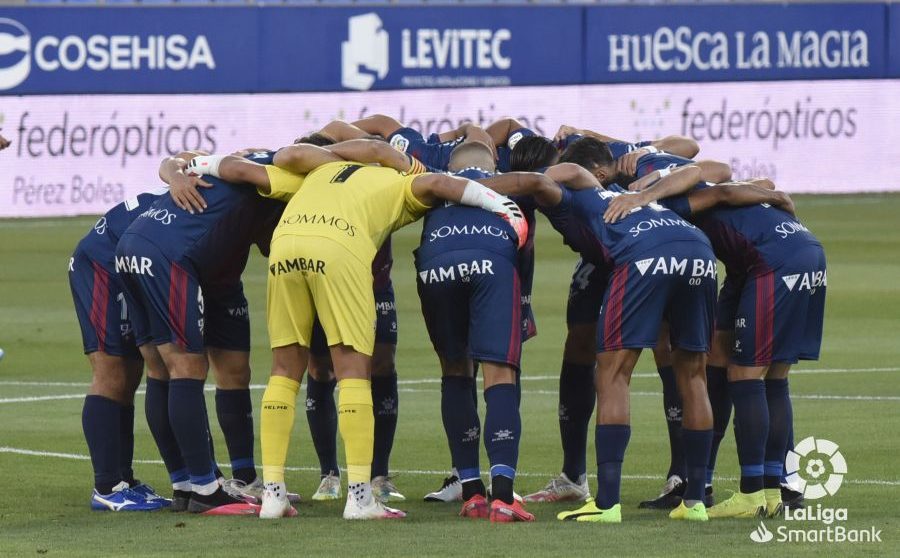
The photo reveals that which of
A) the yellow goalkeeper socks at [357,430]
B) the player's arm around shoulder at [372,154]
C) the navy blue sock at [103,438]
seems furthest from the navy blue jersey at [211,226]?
the yellow goalkeeper socks at [357,430]

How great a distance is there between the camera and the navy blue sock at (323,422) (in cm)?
1046

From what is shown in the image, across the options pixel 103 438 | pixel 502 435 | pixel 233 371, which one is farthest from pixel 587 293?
pixel 103 438

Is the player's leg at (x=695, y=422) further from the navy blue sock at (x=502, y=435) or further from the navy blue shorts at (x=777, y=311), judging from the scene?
the navy blue sock at (x=502, y=435)

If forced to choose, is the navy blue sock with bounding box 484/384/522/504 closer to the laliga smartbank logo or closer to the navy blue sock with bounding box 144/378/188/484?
the laliga smartbank logo

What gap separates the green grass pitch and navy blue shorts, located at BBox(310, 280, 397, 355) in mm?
872

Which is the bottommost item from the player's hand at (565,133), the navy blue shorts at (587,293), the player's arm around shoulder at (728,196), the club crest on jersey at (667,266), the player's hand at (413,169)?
the navy blue shorts at (587,293)

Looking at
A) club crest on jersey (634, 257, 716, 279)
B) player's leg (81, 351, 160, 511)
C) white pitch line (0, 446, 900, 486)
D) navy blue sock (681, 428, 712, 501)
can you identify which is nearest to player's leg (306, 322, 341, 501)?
white pitch line (0, 446, 900, 486)

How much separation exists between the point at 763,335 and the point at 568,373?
146 cm

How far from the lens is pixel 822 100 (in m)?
35.8

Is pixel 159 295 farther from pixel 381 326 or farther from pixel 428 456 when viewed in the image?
pixel 428 456

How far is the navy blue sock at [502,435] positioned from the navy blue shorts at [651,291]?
56cm

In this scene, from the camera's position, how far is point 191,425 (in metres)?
9.46

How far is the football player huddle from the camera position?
30.0 feet

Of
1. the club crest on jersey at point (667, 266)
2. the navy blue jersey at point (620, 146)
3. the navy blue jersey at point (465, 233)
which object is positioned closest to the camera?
the club crest on jersey at point (667, 266)
